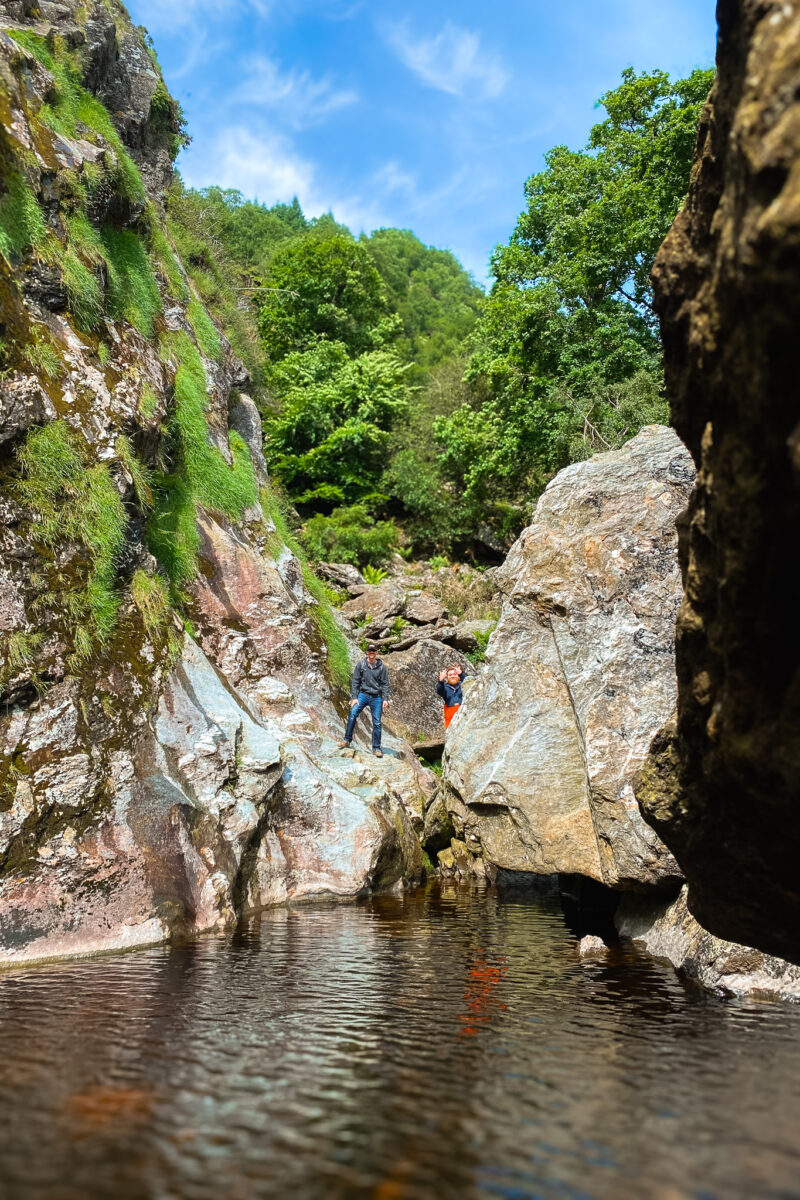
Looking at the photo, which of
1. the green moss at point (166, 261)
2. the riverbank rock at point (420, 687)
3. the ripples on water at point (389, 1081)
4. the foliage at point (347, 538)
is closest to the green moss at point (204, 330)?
the green moss at point (166, 261)

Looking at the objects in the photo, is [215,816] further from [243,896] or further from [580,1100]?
[580,1100]

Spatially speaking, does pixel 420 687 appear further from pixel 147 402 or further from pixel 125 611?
pixel 125 611

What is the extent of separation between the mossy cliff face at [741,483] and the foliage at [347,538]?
90.0ft

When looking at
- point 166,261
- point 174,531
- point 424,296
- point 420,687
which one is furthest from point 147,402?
point 424,296

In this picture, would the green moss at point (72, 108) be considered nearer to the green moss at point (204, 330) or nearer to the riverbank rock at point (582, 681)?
the green moss at point (204, 330)

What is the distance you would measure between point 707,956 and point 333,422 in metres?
32.6

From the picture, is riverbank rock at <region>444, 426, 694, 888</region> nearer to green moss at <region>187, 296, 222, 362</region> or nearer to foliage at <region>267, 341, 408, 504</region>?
green moss at <region>187, 296, 222, 362</region>

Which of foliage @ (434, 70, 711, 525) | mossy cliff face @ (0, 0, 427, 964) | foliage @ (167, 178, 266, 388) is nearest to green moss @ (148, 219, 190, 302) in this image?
mossy cliff face @ (0, 0, 427, 964)

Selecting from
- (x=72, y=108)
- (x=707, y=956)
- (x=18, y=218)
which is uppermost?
(x=72, y=108)

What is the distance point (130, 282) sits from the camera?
15.1 m

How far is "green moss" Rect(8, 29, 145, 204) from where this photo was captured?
1403cm

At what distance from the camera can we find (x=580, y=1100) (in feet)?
12.8

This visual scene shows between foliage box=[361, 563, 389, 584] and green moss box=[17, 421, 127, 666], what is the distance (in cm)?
2016

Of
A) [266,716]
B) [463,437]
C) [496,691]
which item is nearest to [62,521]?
[266,716]
